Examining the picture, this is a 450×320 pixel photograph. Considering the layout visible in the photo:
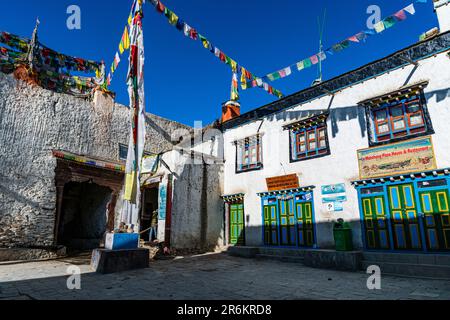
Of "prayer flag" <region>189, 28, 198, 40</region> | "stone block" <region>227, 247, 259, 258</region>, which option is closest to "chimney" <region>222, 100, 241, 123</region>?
"prayer flag" <region>189, 28, 198, 40</region>

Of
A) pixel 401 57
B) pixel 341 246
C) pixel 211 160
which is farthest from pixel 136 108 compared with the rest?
pixel 401 57

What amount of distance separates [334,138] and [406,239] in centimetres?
385

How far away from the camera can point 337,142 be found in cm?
974

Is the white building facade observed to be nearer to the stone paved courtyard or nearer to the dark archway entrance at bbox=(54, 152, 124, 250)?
the stone paved courtyard

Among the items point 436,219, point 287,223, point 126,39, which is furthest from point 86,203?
point 436,219

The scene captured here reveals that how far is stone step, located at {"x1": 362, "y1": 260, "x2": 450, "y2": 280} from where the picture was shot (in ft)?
21.6

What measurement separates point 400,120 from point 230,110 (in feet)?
26.6

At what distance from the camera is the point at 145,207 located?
13.5 m

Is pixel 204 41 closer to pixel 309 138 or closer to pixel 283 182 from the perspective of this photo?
pixel 309 138

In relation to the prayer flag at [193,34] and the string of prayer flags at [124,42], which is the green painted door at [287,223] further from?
the string of prayer flags at [124,42]

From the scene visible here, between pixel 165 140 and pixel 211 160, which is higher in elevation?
pixel 165 140
